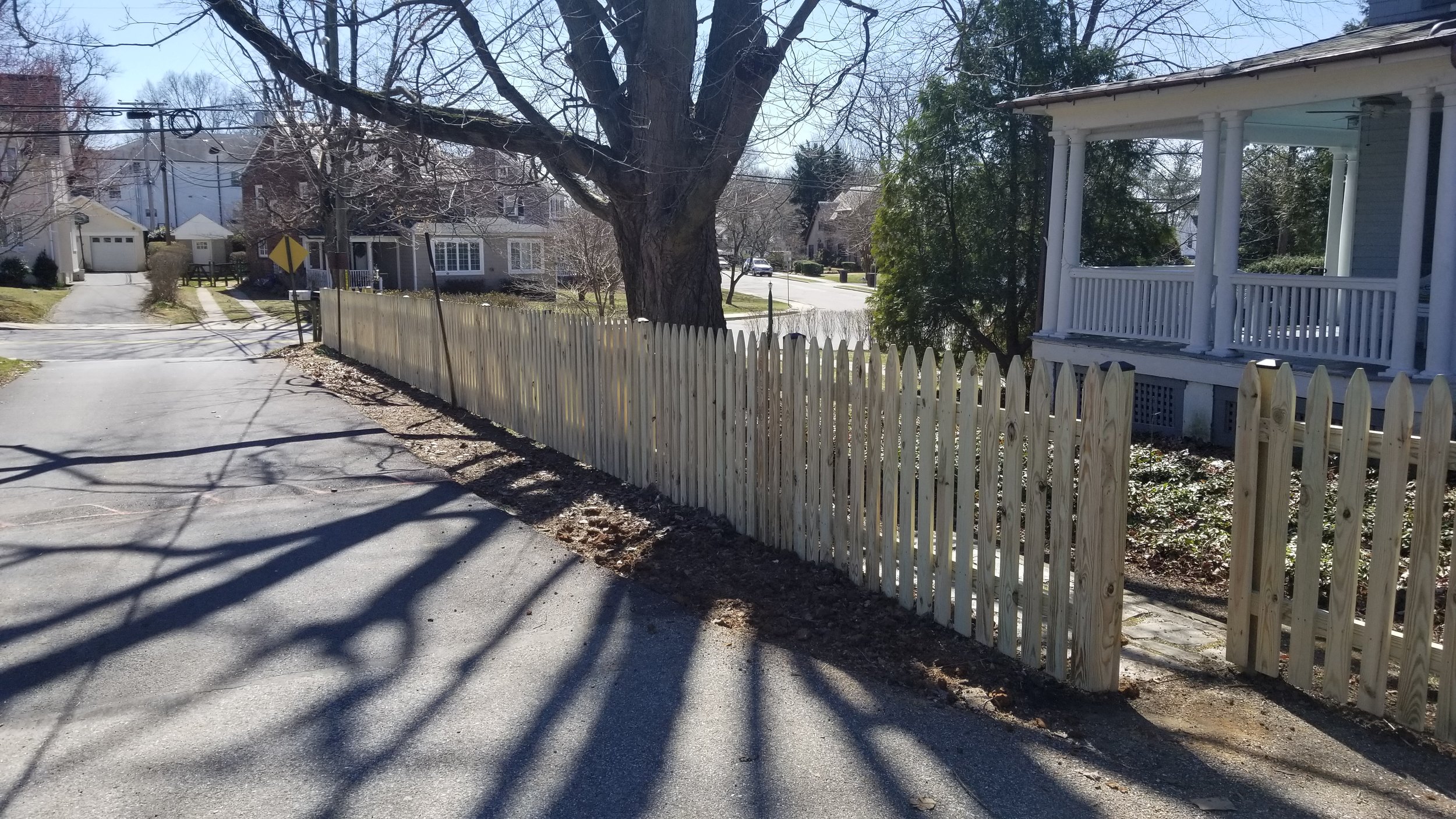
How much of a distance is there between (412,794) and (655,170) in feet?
23.0

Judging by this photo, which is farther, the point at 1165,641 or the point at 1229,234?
the point at 1229,234

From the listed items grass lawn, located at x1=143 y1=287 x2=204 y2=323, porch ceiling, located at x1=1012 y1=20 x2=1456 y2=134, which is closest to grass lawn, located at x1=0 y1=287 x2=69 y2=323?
grass lawn, located at x1=143 y1=287 x2=204 y2=323

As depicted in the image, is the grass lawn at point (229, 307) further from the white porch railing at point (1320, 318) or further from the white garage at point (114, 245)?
the white porch railing at point (1320, 318)

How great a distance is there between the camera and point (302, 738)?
4383 mm

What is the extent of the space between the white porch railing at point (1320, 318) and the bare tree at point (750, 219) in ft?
80.4

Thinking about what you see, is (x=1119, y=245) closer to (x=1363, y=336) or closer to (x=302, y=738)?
(x=1363, y=336)

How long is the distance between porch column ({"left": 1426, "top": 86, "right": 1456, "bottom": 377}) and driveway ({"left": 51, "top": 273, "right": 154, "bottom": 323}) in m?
38.5

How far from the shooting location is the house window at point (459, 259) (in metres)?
50.2

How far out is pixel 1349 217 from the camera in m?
13.7

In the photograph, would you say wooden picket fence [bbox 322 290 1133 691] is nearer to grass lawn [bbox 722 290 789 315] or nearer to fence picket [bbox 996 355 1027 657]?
fence picket [bbox 996 355 1027 657]

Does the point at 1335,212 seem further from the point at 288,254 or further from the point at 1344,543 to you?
the point at 288,254

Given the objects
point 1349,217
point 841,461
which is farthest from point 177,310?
point 841,461

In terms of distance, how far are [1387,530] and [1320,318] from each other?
26.0 feet

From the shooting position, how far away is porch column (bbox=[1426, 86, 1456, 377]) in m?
9.01
